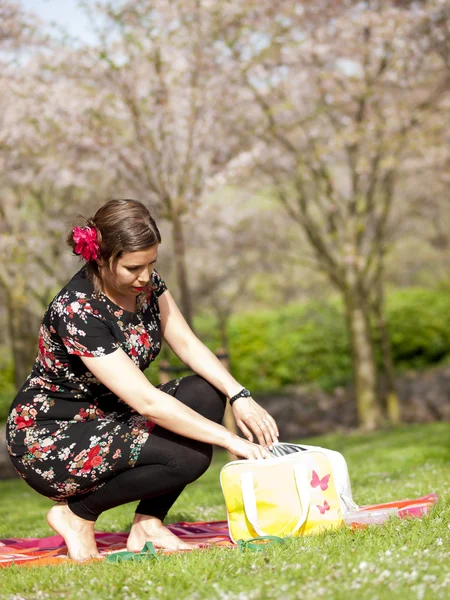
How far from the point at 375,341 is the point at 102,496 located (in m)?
13.0

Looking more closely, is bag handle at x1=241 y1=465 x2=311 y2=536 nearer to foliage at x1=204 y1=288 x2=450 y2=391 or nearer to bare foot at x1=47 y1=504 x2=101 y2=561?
bare foot at x1=47 y1=504 x2=101 y2=561

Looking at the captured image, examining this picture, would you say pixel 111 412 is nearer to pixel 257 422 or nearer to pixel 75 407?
pixel 75 407

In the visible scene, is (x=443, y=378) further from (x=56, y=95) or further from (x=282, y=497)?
(x=282, y=497)

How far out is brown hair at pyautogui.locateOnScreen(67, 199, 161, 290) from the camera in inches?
130

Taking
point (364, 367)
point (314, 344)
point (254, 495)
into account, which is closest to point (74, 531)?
point (254, 495)

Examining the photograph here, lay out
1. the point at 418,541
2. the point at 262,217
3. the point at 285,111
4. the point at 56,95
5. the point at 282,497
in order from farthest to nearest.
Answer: the point at 262,217 < the point at 285,111 < the point at 56,95 < the point at 282,497 < the point at 418,541

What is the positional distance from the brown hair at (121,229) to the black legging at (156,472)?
30.4 inches

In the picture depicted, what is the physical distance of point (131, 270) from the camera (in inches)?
132

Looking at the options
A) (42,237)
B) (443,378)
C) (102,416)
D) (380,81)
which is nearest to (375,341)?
(443,378)

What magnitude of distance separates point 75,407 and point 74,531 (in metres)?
0.56

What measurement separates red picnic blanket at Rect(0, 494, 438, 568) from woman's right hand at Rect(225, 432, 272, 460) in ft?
1.28

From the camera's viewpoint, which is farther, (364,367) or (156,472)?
(364,367)

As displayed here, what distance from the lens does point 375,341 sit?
1591 cm

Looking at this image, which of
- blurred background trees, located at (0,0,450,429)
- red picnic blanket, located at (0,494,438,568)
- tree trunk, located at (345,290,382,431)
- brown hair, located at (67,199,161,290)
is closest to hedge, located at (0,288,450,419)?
blurred background trees, located at (0,0,450,429)
